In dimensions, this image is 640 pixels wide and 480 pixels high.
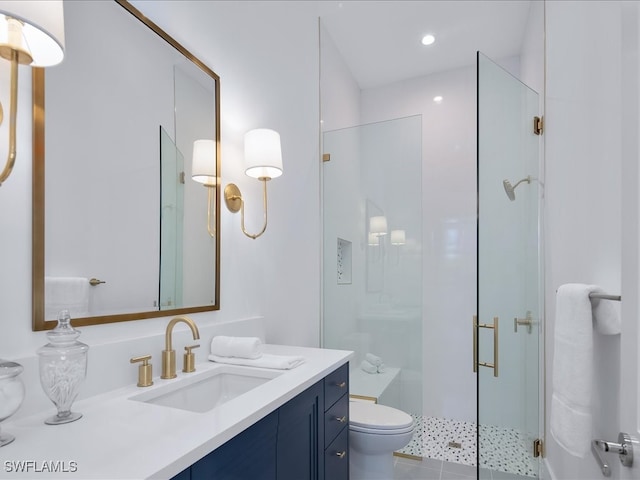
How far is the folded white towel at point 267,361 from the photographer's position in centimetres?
146

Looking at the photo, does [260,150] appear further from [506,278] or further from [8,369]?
[506,278]

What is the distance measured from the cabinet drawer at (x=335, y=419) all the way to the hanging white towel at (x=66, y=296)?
3.08 ft

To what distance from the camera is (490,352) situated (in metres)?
1.95

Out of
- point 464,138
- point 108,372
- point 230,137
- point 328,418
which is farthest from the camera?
point 464,138

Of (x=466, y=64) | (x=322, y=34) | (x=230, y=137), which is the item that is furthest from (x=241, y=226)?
(x=466, y=64)

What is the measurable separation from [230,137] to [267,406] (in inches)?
49.3

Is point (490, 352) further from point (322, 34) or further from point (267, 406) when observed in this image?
point (322, 34)

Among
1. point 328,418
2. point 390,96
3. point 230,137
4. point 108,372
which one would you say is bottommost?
point 328,418

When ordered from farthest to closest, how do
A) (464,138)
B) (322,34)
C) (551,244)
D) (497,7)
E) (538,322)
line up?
(464,138), (322,34), (497,7), (538,322), (551,244)

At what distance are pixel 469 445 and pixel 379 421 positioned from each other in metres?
1.16

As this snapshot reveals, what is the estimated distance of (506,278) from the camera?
6.82 ft

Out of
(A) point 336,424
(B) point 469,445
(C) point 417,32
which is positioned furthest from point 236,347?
(C) point 417,32

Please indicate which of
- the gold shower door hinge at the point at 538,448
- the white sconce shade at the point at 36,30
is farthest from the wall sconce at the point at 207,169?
the gold shower door hinge at the point at 538,448

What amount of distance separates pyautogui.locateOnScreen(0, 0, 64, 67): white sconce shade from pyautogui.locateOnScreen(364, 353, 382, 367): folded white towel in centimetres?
237
